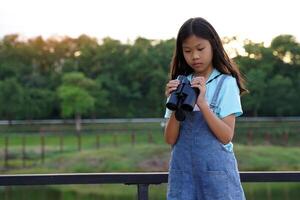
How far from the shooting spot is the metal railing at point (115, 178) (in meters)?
1.95

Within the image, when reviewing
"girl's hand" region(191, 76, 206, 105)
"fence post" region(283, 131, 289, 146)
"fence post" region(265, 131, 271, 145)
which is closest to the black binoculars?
"girl's hand" region(191, 76, 206, 105)

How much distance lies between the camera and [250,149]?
19.7 m

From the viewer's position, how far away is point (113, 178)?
196 centimetres

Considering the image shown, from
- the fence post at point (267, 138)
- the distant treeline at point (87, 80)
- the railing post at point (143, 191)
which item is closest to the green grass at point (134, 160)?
the fence post at point (267, 138)

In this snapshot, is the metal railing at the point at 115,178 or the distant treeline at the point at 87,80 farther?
the distant treeline at the point at 87,80

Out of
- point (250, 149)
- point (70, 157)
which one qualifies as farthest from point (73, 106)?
point (250, 149)

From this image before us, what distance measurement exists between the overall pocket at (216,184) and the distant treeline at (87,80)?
2322 cm

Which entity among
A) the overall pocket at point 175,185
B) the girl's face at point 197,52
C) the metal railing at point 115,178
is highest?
the girl's face at point 197,52

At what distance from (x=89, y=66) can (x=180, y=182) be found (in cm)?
2748

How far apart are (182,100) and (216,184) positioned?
24 centimetres

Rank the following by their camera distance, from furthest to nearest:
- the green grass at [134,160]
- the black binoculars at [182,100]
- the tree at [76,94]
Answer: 1. the tree at [76,94]
2. the green grass at [134,160]
3. the black binoculars at [182,100]

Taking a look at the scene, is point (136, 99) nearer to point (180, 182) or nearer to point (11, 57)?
point (11, 57)

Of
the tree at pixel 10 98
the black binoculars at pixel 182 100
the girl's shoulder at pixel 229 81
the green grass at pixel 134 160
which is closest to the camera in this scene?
the black binoculars at pixel 182 100

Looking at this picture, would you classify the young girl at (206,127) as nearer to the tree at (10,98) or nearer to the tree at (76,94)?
the tree at (10,98)
